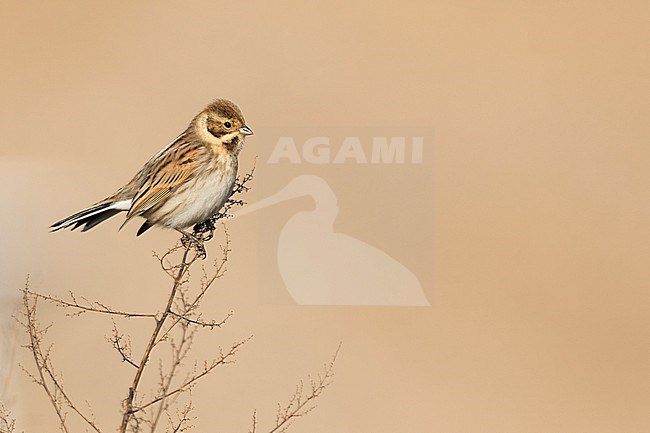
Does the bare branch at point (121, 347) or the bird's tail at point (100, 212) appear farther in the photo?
the bird's tail at point (100, 212)

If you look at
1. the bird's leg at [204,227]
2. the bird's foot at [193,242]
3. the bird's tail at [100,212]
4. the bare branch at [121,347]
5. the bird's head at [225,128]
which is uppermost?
the bird's head at [225,128]

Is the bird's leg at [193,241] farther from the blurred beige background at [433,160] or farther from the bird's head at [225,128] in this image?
the blurred beige background at [433,160]

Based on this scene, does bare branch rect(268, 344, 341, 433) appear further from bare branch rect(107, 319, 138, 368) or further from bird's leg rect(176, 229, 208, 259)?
bird's leg rect(176, 229, 208, 259)

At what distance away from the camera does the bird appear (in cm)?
153

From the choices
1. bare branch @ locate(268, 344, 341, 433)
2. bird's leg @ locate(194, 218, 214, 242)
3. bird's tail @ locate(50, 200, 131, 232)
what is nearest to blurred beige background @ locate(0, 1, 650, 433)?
bare branch @ locate(268, 344, 341, 433)

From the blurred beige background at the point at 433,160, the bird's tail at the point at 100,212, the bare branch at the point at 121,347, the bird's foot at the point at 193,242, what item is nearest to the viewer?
the bare branch at the point at 121,347

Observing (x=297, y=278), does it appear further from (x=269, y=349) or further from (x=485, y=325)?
(x=485, y=325)

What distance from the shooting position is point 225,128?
1.59m

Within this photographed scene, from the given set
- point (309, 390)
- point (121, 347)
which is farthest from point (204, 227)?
point (309, 390)

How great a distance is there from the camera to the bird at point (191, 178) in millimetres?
1529

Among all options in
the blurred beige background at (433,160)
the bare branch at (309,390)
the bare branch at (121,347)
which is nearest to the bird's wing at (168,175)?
the bare branch at (121,347)

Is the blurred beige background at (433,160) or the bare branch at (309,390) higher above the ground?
the blurred beige background at (433,160)

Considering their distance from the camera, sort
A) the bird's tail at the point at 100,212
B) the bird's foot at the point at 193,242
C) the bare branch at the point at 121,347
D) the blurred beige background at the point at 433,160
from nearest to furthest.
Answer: the bare branch at the point at 121,347, the bird's foot at the point at 193,242, the bird's tail at the point at 100,212, the blurred beige background at the point at 433,160

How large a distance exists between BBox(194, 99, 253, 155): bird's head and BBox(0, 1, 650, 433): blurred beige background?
0.46 metres
